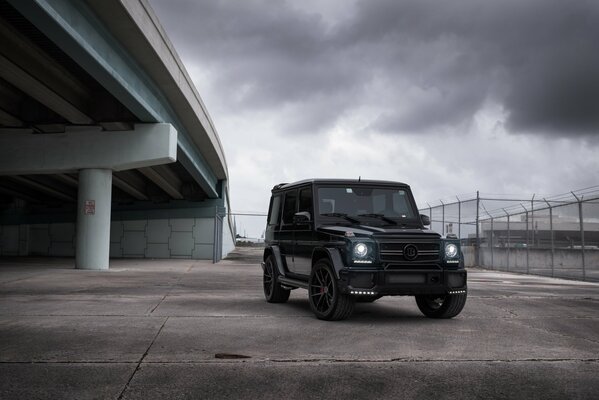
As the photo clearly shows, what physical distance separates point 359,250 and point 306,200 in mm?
1692

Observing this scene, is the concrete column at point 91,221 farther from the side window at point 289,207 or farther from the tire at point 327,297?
the tire at point 327,297

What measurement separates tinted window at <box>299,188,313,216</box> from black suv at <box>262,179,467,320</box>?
15 millimetres

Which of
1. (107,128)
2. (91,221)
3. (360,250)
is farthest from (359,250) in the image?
(91,221)

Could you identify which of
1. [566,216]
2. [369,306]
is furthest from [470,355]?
[566,216]

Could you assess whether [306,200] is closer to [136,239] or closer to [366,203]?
[366,203]

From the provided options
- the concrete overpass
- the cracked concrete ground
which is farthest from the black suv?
the concrete overpass

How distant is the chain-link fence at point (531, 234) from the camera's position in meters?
19.1

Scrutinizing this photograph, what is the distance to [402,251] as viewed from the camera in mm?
7195

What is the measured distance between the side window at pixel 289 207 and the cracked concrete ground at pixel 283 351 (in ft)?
4.63

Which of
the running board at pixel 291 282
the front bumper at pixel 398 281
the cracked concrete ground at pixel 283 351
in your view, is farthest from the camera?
the running board at pixel 291 282

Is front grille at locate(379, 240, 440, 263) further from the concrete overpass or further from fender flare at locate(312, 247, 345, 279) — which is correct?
the concrete overpass

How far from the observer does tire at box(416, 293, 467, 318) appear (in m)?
7.74

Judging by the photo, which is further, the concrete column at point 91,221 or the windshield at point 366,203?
the concrete column at point 91,221

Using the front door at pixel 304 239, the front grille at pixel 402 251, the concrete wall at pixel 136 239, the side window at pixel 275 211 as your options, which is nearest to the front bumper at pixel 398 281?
the front grille at pixel 402 251
